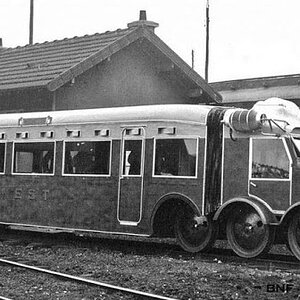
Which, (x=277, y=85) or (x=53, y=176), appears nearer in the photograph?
(x=53, y=176)

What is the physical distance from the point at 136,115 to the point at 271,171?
271 cm

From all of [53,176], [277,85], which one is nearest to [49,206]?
[53,176]

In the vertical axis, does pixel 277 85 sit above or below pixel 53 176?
above

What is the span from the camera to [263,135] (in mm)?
11797

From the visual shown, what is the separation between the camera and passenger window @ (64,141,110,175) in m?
13.6

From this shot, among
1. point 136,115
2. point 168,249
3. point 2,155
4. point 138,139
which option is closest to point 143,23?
point 2,155

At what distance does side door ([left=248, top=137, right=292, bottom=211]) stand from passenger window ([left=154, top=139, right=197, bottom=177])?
3.40 ft

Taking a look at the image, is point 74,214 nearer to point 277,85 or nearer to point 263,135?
point 263,135

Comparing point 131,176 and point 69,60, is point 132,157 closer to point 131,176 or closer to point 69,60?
point 131,176

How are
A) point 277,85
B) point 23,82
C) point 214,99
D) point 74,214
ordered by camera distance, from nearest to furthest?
point 74,214 → point 23,82 → point 214,99 → point 277,85

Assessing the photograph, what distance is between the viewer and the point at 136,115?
43.1ft

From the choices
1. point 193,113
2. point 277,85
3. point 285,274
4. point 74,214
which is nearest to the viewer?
point 285,274

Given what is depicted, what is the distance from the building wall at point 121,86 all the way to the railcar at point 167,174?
278 inches

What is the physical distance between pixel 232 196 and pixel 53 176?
154 inches
